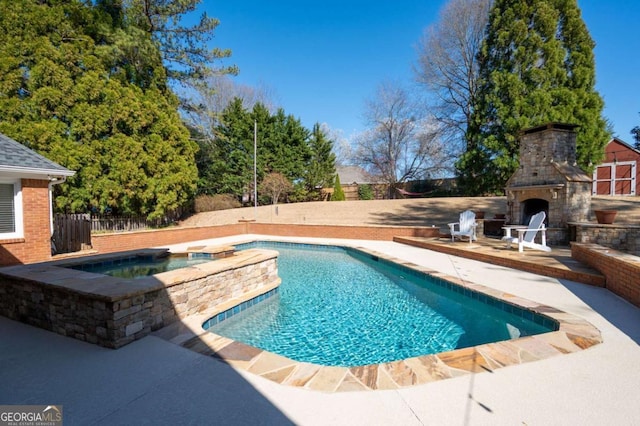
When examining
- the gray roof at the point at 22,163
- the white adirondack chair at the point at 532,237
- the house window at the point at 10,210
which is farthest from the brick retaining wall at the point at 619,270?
the house window at the point at 10,210

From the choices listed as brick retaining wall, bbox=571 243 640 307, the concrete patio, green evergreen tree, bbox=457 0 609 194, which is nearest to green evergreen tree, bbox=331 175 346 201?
green evergreen tree, bbox=457 0 609 194

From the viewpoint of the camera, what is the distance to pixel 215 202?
70.8 ft

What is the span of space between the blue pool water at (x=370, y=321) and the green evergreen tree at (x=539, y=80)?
12.4 metres

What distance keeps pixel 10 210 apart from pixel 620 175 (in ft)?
90.7

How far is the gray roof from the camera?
21.6 ft

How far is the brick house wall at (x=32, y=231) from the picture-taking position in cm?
695

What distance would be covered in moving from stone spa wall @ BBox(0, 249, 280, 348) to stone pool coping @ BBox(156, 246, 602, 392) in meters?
0.38

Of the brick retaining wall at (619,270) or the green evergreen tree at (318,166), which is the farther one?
the green evergreen tree at (318,166)

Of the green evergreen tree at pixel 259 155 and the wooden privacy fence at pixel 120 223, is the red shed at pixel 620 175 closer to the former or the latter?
the green evergreen tree at pixel 259 155

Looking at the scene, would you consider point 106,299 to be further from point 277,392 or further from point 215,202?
point 215,202

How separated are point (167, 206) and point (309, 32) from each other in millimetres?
13542

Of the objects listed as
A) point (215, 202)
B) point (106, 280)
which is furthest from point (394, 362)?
point (215, 202)

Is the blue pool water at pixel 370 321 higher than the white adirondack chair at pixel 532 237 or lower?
lower

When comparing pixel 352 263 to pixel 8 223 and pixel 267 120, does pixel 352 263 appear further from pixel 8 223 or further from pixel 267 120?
pixel 267 120
